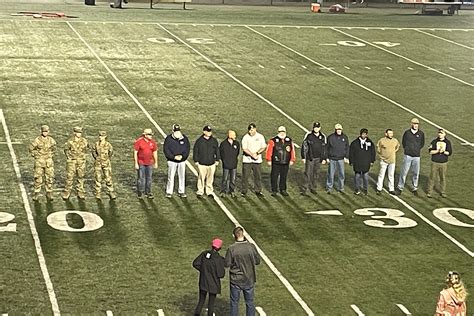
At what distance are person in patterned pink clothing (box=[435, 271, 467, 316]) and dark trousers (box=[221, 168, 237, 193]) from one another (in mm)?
9559

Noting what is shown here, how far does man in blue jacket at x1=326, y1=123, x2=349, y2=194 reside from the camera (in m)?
25.6

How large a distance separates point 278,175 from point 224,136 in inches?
211

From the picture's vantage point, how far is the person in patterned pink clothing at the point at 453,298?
15844 millimetres

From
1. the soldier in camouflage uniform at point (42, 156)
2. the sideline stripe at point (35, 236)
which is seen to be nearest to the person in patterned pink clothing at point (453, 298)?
the sideline stripe at point (35, 236)

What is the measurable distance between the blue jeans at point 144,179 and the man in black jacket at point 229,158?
1.51 m

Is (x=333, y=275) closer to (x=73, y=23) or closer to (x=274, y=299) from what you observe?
(x=274, y=299)

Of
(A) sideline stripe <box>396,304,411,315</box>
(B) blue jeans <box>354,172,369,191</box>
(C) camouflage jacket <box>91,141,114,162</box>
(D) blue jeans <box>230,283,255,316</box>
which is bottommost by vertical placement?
(A) sideline stripe <box>396,304,411,315</box>

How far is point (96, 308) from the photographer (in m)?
18.6

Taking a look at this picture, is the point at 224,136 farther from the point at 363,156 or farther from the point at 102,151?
the point at 102,151

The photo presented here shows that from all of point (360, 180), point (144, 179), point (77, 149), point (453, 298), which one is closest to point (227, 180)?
point (144, 179)

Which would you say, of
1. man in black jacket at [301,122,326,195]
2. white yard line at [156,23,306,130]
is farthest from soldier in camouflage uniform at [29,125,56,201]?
white yard line at [156,23,306,130]

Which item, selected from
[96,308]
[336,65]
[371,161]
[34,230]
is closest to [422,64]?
[336,65]

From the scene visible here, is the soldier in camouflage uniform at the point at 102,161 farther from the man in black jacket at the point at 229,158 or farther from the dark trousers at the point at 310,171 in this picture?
the dark trousers at the point at 310,171

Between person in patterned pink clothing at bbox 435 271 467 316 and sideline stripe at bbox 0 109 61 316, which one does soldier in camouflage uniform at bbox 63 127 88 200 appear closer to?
sideline stripe at bbox 0 109 61 316
